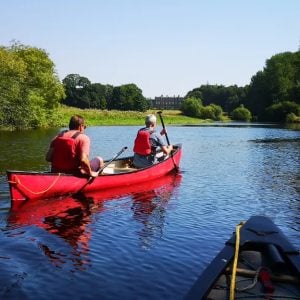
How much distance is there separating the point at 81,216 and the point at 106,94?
5745 inches

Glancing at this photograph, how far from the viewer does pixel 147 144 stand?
645 inches

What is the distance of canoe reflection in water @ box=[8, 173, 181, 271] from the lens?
8.33 metres

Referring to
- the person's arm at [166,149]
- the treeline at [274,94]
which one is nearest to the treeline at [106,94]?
the treeline at [274,94]

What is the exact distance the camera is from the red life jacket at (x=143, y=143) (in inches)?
640

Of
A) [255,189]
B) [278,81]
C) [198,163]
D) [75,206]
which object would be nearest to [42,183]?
[75,206]

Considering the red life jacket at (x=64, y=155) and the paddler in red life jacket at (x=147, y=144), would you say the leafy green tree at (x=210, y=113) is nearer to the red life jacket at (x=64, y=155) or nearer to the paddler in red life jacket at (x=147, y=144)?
the paddler in red life jacket at (x=147, y=144)

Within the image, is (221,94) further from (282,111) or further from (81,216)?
(81,216)

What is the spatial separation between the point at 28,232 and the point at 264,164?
15.8 metres

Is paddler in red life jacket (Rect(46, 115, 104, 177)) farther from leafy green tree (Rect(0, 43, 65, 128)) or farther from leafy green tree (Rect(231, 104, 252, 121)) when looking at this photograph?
leafy green tree (Rect(231, 104, 252, 121))

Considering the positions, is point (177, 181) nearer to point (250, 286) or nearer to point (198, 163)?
point (198, 163)

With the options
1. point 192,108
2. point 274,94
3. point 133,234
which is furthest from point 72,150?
point 192,108

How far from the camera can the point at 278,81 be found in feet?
357

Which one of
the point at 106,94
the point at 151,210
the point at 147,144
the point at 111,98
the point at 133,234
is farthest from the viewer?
the point at 106,94

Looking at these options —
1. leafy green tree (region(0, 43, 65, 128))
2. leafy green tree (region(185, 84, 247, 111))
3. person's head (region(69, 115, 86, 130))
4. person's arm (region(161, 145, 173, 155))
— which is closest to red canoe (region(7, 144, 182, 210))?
person's arm (region(161, 145, 173, 155))
